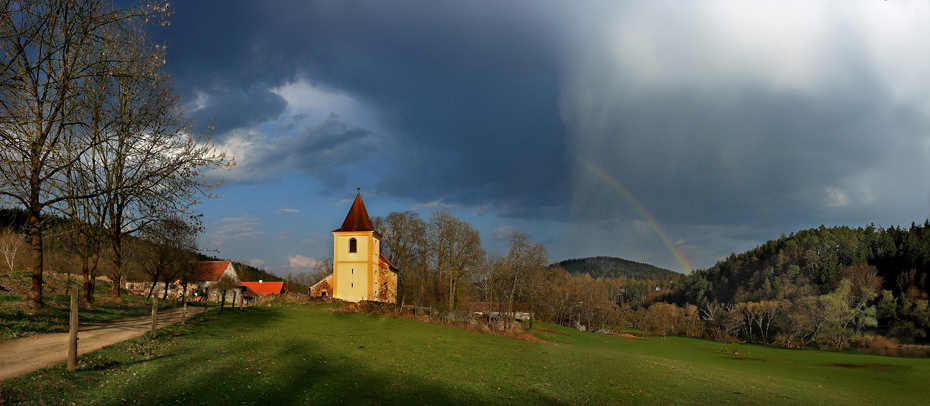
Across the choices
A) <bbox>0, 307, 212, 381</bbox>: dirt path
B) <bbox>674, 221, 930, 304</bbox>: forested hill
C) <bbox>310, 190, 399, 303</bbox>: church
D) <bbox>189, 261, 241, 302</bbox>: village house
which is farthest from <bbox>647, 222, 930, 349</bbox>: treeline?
<bbox>0, 307, 212, 381</bbox>: dirt path

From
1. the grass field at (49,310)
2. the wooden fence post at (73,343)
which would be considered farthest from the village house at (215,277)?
the wooden fence post at (73,343)

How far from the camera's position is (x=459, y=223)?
65.4 metres

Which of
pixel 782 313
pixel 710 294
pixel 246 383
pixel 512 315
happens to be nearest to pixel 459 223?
pixel 512 315

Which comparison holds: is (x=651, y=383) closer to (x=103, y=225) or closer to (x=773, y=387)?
(x=773, y=387)

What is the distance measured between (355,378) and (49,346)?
838 cm

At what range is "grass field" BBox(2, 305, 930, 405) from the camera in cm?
961

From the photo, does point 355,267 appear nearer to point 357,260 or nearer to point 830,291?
point 357,260

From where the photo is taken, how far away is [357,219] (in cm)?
5781

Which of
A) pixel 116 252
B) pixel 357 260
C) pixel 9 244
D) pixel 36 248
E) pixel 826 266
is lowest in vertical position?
pixel 826 266

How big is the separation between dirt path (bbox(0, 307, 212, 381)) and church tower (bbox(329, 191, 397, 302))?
122 ft

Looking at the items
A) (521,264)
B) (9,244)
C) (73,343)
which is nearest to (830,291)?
(521,264)

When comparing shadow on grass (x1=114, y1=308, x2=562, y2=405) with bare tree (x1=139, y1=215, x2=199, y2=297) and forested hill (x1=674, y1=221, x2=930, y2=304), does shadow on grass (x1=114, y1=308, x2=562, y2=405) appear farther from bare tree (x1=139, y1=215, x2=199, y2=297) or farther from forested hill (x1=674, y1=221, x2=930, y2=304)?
forested hill (x1=674, y1=221, x2=930, y2=304)

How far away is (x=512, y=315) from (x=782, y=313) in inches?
2493

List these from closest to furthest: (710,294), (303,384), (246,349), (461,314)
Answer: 1. (303,384)
2. (246,349)
3. (461,314)
4. (710,294)
